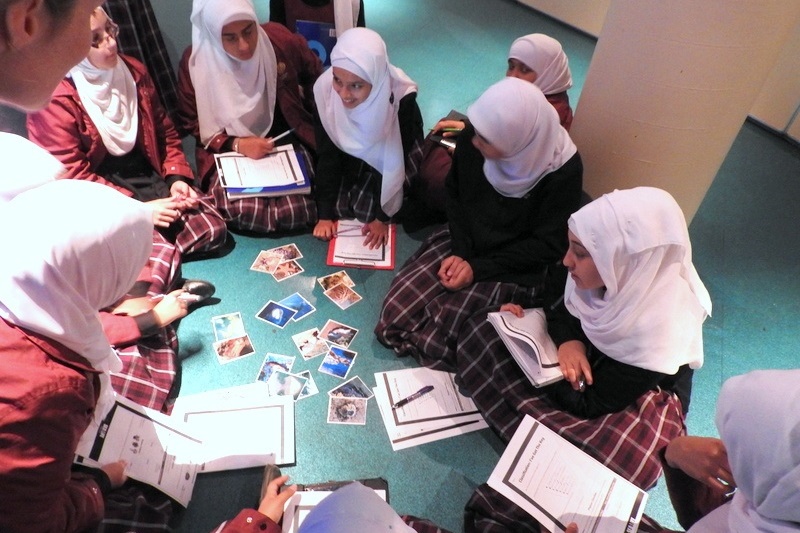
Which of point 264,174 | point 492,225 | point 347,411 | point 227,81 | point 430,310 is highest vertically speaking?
point 227,81

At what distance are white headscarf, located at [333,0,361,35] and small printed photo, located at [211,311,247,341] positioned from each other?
1.56m

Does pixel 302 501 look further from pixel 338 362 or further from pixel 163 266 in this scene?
pixel 163 266

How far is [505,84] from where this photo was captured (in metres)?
1.67

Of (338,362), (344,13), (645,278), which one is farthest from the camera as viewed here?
(344,13)

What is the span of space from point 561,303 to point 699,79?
32.6 inches

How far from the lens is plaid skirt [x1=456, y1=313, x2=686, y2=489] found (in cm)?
143

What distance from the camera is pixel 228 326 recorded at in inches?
77.0

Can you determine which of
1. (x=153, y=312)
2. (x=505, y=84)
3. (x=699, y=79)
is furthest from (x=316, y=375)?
(x=699, y=79)

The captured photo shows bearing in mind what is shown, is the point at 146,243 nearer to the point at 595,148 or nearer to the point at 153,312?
the point at 153,312

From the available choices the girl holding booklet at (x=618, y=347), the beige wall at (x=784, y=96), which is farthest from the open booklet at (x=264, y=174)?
the beige wall at (x=784, y=96)

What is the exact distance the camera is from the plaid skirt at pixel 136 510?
50.1 inches

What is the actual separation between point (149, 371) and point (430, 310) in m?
1.01

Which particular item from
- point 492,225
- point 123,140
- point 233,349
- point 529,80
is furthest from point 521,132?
point 123,140

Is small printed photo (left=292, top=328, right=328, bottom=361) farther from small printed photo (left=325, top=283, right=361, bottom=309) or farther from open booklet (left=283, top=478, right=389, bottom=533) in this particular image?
open booklet (left=283, top=478, right=389, bottom=533)
